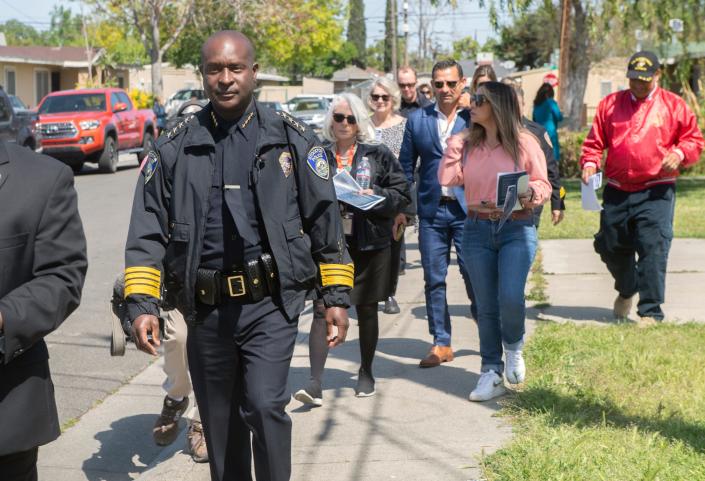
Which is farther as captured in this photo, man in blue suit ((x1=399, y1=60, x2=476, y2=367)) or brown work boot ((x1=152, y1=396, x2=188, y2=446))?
man in blue suit ((x1=399, y1=60, x2=476, y2=367))

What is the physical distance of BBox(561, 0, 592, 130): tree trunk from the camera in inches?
1106

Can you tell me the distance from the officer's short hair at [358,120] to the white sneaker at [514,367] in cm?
150

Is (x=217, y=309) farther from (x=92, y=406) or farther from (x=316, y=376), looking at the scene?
(x=92, y=406)

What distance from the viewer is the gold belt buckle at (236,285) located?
395 cm

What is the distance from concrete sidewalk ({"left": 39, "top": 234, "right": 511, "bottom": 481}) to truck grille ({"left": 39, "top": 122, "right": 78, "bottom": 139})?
58.4 feet

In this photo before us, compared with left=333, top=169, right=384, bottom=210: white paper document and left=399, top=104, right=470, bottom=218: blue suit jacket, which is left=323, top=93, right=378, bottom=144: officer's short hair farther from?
left=399, top=104, right=470, bottom=218: blue suit jacket

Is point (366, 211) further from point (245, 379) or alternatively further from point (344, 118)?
point (245, 379)

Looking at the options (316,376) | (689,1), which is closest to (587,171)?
(316,376)

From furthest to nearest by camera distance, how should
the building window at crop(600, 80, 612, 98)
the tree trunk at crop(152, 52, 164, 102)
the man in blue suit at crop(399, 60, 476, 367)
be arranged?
1. the building window at crop(600, 80, 612, 98)
2. the tree trunk at crop(152, 52, 164, 102)
3. the man in blue suit at crop(399, 60, 476, 367)

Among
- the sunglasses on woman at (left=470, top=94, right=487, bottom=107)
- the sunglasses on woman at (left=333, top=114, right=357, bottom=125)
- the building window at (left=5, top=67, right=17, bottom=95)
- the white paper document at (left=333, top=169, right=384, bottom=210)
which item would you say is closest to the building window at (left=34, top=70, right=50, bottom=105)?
the building window at (left=5, top=67, right=17, bottom=95)

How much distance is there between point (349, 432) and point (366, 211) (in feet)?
4.36

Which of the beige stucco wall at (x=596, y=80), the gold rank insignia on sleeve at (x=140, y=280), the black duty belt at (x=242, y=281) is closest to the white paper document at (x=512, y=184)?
the black duty belt at (x=242, y=281)

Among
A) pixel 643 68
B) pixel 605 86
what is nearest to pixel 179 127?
pixel 643 68

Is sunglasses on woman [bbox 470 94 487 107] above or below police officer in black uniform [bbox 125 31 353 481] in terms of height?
above
